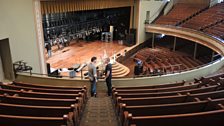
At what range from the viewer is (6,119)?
2586mm

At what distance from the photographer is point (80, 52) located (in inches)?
589

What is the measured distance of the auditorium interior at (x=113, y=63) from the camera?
10.2ft

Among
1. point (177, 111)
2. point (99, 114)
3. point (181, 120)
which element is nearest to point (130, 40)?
point (99, 114)

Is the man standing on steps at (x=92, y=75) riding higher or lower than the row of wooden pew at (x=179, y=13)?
lower

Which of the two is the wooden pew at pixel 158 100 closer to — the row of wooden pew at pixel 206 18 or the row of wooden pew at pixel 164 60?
the row of wooden pew at pixel 164 60

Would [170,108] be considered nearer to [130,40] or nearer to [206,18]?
[206,18]

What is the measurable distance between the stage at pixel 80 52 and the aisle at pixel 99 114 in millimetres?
7564

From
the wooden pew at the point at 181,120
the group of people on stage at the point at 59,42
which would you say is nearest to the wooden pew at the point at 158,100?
the wooden pew at the point at 181,120

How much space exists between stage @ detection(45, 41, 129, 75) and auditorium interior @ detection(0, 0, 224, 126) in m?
0.06

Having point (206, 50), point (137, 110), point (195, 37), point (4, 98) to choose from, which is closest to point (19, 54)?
point (4, 98)

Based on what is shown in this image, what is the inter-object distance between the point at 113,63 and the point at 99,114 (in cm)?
847

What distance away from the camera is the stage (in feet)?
42.0

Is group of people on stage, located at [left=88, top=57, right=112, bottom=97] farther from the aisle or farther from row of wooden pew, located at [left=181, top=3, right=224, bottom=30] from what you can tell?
row of wooden pew, located at [left=181, top=3, right=224, bottom=30]

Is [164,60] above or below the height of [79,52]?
below
